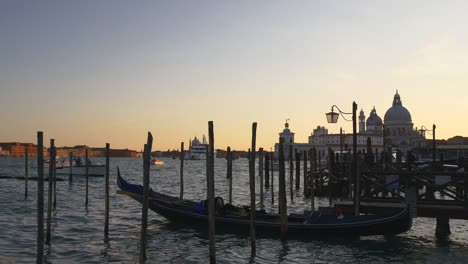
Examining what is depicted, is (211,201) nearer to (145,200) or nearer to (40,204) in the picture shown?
(145,200)

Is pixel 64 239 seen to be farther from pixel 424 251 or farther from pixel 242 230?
pixel 424 251

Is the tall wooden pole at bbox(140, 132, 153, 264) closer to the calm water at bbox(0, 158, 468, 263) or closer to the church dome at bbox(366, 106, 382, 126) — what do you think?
the calm water at bbox(0, 158, 468, 263)

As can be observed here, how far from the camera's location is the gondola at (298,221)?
13234 millimetres

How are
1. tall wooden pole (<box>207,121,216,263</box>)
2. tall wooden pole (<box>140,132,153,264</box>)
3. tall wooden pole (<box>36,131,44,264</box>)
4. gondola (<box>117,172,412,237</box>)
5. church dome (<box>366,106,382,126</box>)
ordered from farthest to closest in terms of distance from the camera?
church dome (<box>366,106,382,126</box>) < gondola (<box>117,172,412,237</box>) < tall wooden pole (<box>207,121,216,263</box>) < tall wooden pole (<box>140,132,153,264</box>) < tall wooden pole (<box>36,131,44,264</box>)

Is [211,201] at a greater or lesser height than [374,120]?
lesser

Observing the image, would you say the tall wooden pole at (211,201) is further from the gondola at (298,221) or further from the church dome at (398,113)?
the church dome at (398,113)

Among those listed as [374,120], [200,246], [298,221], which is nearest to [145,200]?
[200,246]

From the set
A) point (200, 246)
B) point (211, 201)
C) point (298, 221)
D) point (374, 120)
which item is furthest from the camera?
point (374, 120)

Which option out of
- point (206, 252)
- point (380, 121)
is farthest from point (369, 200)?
point (380, 121)

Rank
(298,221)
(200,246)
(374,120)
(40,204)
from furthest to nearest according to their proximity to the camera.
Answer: (374,120)
(298,221)
(200,246)
(40,204)

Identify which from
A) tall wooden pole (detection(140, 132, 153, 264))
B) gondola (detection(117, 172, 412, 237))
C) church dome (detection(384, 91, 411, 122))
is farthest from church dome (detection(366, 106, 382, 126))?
tall wooden pole (detection(140, 132, 153, 264))

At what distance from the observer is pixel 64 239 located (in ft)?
48.4

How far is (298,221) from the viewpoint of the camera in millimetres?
14289

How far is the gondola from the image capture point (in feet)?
43.4
